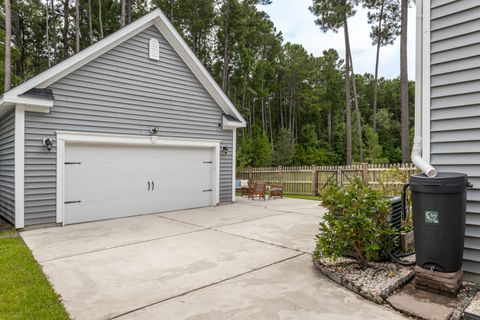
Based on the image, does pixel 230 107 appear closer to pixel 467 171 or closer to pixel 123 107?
pixel 123 107

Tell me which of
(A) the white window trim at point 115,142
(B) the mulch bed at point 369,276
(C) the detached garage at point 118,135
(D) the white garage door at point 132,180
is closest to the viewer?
(B) the mulch bed at point 369,276

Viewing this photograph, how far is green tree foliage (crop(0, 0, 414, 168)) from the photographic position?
19469mm

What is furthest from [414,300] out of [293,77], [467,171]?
[293,77]

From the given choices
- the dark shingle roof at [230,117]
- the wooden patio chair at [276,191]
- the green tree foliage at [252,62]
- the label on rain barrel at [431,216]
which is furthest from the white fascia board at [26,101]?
the green tree foliage at [252,62]

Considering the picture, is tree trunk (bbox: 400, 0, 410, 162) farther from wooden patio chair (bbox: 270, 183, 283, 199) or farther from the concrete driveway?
the concrete driveway

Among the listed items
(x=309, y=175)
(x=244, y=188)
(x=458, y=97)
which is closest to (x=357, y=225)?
(x=458, y=97)

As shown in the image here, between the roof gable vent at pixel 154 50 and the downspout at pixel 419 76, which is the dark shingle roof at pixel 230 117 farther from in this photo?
the downspout at pixel 419 76

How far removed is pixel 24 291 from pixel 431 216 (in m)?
4.43

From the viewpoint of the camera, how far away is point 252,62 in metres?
24.0

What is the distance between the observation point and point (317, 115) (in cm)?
3547

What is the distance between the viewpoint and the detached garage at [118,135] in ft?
21.9

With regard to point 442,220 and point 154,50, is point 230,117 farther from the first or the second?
point 442,220

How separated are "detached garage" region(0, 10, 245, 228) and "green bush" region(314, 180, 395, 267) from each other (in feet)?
19.3

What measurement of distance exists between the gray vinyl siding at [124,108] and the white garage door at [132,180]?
44 cm
